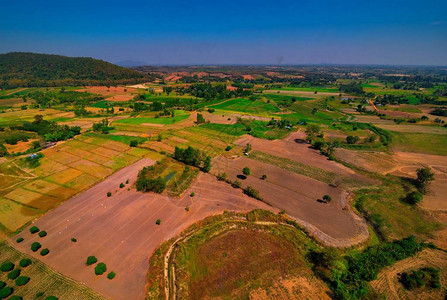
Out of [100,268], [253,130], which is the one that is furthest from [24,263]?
[253,130]

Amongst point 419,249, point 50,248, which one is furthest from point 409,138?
point 50,248

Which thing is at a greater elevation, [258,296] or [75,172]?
[75,172]

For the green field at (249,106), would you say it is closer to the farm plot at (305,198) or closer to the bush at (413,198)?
the farm plot at (305,198)

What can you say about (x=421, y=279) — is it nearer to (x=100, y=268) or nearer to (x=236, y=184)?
(x=236, y=184)

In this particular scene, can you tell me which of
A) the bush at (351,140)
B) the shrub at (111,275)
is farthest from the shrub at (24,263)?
the bush at (351,140)

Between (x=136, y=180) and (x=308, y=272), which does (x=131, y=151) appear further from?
(x=308, y=272)
